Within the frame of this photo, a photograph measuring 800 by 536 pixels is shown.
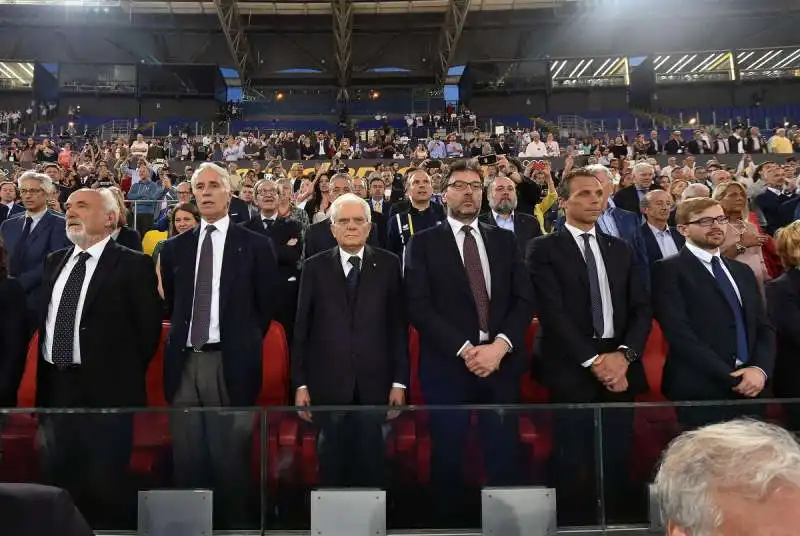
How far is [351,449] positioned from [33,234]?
8.39ft

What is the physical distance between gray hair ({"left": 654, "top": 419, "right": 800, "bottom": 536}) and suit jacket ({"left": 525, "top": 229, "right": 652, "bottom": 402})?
1.78 metres

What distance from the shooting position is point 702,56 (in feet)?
77.5

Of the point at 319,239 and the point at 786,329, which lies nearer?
the point at 786,329

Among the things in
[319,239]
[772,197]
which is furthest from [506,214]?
[772,197]

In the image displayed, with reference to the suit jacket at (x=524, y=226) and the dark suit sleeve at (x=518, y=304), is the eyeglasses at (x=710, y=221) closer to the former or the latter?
the dark suit sleeve at (x=518, y=304)

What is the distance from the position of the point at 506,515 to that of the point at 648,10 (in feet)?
80.2

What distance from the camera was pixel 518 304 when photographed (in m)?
2.58

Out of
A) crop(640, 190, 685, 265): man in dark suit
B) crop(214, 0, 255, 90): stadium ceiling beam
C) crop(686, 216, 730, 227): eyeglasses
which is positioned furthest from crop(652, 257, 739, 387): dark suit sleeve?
crop(214, 0, 255, 90): stadium ceiling beam

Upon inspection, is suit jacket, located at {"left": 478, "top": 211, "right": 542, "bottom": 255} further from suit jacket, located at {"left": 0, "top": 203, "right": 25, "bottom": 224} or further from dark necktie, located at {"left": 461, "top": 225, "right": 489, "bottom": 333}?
suit jacket, located at {"left": 0, "top": 203, "right": 25, "bottom": 224}

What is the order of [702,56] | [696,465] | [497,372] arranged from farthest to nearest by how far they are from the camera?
[702,56]
[497,372]
[696,465]

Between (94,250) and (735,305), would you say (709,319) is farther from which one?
(94,250)

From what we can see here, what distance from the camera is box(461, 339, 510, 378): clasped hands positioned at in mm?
2387

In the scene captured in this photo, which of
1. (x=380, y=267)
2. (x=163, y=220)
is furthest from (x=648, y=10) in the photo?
(x=380, y=267)

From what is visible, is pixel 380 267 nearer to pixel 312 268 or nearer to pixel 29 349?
pixel 312 268
